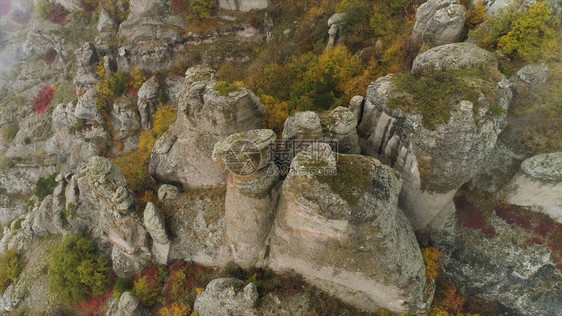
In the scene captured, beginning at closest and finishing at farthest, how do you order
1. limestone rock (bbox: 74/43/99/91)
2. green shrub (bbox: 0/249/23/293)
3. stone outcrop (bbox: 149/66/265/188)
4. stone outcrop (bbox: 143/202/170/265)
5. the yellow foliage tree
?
stone outcrop (bbox: 149/66/265/188)
stone outcrop (bbox: 143/202/170/265)
the yellow foliage tree
green shrub (bbox: 0/249/23/293)
limestone rock (bbox: 74/43/99/91)

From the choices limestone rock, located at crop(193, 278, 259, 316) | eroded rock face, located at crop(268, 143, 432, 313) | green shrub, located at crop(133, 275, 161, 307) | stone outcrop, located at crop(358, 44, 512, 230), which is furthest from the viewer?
green shrub, located at crop(133, 275, 161, 307)

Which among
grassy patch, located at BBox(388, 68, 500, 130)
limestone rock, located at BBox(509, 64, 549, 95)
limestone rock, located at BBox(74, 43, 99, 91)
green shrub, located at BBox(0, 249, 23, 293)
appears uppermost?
limestone rock, located at BBox(509, 64, 549, 95)

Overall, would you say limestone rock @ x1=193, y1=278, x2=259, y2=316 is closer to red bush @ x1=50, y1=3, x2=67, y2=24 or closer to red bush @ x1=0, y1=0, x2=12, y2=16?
red bush @ x1=50, y1=3, x2=67, y2=24

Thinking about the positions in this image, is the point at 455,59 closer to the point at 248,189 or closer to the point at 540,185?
the point at 540,185

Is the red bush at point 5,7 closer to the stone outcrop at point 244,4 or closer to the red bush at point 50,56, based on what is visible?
the red bush at point 50,56

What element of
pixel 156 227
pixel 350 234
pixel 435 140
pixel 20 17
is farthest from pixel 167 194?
pixel 20 17

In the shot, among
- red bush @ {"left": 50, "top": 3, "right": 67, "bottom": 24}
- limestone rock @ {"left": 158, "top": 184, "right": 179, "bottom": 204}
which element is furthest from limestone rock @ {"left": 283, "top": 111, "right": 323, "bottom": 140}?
red bush @ {"left": 50, "top": 3, "right": 67, "bottom": 24}

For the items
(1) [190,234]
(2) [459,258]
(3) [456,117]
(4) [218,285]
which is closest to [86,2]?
(1) [190,234]

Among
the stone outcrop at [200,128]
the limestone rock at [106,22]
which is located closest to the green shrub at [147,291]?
A: the stone outcrop at [200,128]
